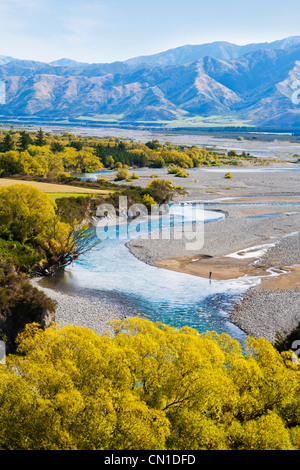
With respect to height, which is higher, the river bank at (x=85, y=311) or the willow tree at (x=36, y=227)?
the willow tree at (x=36, y=227)

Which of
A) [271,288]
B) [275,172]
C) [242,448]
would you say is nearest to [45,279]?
[271,288]

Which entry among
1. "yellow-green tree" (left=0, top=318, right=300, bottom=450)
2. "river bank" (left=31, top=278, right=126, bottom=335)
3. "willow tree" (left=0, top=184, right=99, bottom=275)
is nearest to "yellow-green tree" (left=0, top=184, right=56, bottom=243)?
"willow tree" (left=0, top=184, right=99, bottom=275)

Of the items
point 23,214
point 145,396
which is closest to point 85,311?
point 23,214

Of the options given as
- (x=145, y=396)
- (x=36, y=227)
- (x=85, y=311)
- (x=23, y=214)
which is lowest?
(x=85, y=311)

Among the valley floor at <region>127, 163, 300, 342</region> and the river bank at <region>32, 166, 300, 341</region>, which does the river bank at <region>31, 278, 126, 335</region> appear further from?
the valley floor at <region>127, 163, 300, 342</region>

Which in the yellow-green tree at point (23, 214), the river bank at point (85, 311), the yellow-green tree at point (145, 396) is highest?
the yellow-green tree at point (23, 214)

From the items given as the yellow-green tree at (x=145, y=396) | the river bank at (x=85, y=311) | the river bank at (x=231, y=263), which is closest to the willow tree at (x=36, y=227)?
the river bank at (x=231, y=263)

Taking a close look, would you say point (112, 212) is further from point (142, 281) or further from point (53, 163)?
point (53, 163)

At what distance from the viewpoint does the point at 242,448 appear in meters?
14.7

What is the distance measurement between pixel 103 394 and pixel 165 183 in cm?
8125

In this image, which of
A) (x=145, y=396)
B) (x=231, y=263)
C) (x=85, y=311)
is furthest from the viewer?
(x=231, y=263)

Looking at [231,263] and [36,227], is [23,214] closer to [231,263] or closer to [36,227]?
[36,227]

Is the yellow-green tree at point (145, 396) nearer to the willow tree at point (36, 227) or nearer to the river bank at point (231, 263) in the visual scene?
the river bank at point (231, 263)

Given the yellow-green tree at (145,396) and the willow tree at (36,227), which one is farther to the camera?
the willow tree at (36,227)
